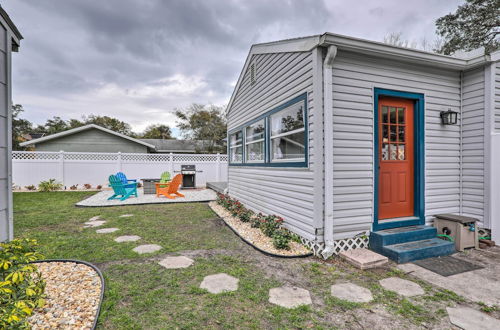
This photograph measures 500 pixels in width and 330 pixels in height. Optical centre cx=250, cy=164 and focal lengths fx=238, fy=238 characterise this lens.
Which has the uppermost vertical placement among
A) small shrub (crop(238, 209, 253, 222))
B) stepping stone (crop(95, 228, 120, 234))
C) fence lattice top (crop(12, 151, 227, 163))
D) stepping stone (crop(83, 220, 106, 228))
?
fence lattice top (crop(12, 151, 227, 163))

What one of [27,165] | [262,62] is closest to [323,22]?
[262,62]

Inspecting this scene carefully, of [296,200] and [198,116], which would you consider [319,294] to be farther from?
[198,116]

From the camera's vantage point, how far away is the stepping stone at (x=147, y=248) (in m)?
3.35

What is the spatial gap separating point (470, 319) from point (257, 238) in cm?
265

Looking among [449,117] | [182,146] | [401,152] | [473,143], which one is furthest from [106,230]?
[182,146]

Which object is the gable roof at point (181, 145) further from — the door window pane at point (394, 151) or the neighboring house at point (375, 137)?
the door window pane at point (394, 151)

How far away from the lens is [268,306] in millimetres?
2061

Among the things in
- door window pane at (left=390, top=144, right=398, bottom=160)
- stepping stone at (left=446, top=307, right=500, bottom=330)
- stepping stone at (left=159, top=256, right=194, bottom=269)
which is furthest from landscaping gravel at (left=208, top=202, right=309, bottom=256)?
door window pane at (left=390, top=144, right=398, bottom=160)

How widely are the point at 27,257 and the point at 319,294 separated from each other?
2349 millimetres

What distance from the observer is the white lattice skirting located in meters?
3.17

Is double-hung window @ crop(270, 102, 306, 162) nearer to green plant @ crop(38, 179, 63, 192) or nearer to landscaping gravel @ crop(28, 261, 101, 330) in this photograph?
landscaping gravel @ crop(28, 261, 101, 330)

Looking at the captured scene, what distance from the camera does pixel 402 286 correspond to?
2430mm

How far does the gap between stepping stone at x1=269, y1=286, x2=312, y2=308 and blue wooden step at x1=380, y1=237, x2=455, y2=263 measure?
149 cm

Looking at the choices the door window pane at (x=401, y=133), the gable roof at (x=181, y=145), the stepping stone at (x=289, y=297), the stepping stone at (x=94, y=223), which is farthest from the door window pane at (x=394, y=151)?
the gable roof at (x=181, y=145)
